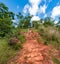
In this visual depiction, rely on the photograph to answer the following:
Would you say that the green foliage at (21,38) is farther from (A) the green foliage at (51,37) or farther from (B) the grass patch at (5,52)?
(A) the green foliage at (51,37)

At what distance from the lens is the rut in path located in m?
8.05

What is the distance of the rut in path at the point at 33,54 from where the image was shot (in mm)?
8047

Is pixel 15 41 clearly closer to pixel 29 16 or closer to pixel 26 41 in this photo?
pixel 26 41

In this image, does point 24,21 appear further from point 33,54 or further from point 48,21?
point 33,54

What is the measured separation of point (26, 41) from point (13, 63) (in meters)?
2.37

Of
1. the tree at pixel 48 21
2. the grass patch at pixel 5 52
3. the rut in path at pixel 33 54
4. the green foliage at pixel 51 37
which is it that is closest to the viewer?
the rut in path at pixel 33 54

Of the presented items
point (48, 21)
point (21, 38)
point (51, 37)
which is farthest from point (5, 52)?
point (48, 21)

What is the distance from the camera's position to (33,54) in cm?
853

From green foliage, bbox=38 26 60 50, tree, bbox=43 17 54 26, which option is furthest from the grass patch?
tree, bbox=43 17 54 26

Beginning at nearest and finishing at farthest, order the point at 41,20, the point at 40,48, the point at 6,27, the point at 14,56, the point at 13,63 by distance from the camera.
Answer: the point at 13,63, the point at 14,56, the point at 40,48, the point at 6,27, the point at 41,20

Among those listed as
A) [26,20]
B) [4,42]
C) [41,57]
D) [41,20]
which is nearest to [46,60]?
[41,57]

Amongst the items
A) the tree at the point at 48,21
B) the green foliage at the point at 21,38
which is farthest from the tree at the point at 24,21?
the green foliage at the point at 21,38

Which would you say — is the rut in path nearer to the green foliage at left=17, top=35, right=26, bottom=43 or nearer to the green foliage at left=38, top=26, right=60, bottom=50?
the green foliage at left=17, top=35, right=26, bottom=43

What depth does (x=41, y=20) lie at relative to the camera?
15250 millimetres
